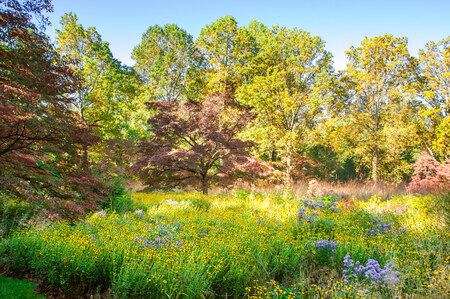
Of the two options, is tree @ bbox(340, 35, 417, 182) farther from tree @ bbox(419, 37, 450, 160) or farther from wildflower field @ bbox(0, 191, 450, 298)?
wildflower field @ bbox(0, 191, 450, 298)

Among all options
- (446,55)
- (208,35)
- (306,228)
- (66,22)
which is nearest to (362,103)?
(446,55)

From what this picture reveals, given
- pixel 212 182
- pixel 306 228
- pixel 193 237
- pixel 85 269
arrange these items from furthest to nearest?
pixel 212 182 → pixel 306 228 → pixel 193 237 → pixel 85 269

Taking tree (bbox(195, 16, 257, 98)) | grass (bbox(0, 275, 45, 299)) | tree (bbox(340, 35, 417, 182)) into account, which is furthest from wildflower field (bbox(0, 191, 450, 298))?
tree (bbox(195, 16, 257, 98))

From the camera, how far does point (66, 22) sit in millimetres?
11469

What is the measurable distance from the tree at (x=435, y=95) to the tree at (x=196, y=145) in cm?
994

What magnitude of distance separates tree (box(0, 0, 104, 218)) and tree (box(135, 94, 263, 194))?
5161mm

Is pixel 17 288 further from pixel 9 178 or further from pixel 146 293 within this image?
pixel 146 293

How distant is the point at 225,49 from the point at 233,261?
15.0 meters

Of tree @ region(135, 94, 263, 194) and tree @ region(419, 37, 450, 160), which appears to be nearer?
tree @ region(135, 94, 263, 194)

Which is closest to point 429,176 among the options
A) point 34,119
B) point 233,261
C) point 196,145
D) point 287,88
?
point 287,88

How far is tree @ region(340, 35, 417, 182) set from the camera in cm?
1353

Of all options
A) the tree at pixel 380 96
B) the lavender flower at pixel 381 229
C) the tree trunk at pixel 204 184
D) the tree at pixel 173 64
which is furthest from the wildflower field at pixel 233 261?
the tree at pixel 173 64

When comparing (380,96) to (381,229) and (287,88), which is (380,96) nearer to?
(287,88)

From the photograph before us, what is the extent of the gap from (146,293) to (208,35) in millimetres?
16237
